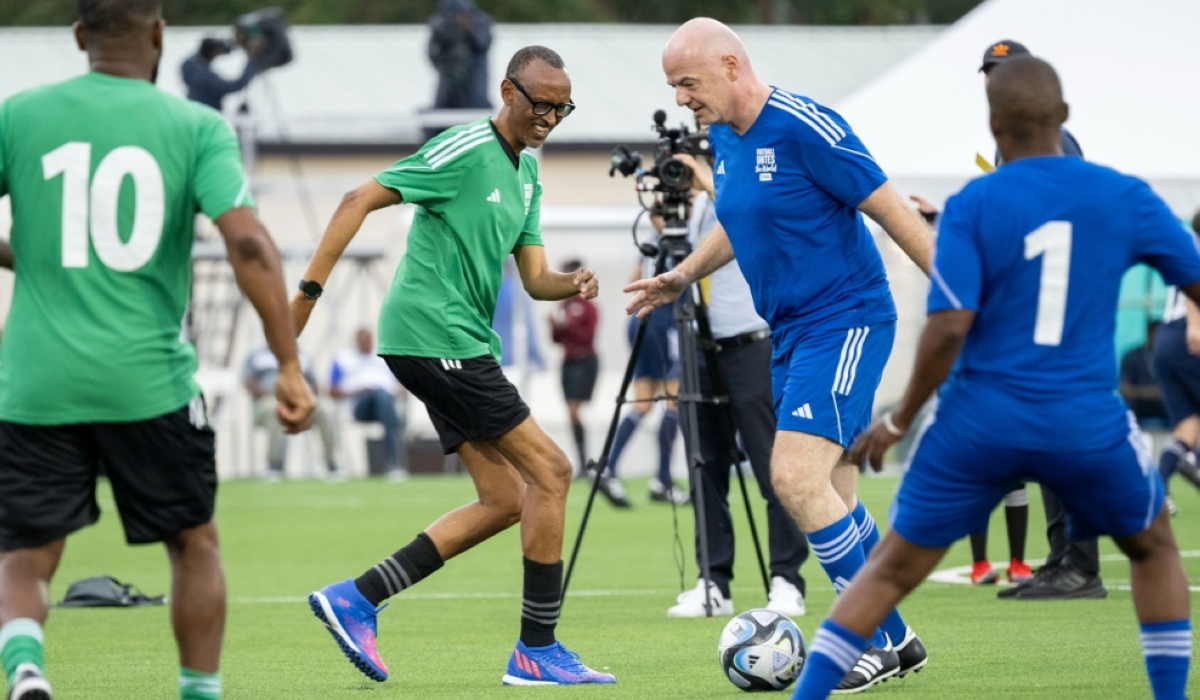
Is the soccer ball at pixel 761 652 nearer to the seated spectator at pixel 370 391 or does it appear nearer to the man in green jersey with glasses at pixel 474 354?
the man in green jersey with glasses at pixel 474 354

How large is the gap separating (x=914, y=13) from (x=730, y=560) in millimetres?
42952

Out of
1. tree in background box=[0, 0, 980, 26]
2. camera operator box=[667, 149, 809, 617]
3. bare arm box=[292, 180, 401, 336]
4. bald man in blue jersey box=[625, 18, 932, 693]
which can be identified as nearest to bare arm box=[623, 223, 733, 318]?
bald man in blue jersey box=[625, 18, 932, 693]

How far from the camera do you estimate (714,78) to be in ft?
20.0

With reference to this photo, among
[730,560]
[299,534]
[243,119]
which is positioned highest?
[243,119]

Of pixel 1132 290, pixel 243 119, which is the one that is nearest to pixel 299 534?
pixel 243 119

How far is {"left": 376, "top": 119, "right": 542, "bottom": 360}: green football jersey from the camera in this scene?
20.7 ft

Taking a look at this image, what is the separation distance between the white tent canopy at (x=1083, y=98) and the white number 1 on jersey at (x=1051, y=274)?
39.3 ft

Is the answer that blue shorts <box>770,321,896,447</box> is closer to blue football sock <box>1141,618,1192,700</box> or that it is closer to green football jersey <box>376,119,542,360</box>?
green football jersey <box>376,119,542,360</box>

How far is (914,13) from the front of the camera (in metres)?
49.3

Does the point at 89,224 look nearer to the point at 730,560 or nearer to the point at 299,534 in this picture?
the point at 730,560

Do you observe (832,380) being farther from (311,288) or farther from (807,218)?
(311,288)

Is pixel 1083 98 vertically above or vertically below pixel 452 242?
below

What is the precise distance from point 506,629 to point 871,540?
2.51 m

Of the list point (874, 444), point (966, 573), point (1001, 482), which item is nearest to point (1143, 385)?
point (966, 573)
